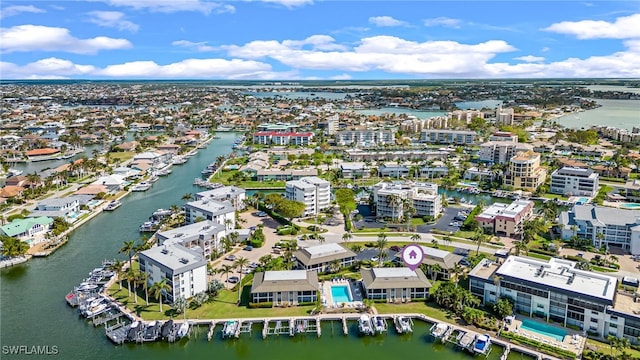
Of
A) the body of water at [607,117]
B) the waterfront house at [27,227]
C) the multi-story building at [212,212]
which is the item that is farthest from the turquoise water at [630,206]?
the body of water at [607,117]

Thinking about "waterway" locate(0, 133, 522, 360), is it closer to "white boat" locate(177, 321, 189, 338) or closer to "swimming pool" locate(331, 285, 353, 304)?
"white boat" locate(177, 321, 189, 338)

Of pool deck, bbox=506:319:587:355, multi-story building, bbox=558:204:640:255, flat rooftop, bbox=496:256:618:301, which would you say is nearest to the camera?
pool deck, bbox=506:319:587:355

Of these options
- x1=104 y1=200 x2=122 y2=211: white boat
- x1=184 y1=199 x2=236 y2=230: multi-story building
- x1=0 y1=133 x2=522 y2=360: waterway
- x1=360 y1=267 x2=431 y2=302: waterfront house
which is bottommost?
x1=0 y1=133 x2=522 y2=360: waterway

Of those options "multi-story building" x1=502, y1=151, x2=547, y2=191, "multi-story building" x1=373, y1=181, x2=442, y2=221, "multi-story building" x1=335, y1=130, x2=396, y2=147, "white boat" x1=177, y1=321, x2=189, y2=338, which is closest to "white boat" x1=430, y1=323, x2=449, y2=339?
"white boat" x1=177, y1=321, x2=189, y2=338

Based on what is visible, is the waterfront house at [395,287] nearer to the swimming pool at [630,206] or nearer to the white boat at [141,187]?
the swimming pool at [630,206]

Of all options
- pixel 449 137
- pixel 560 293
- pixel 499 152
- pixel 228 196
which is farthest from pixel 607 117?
pixel 560 293
